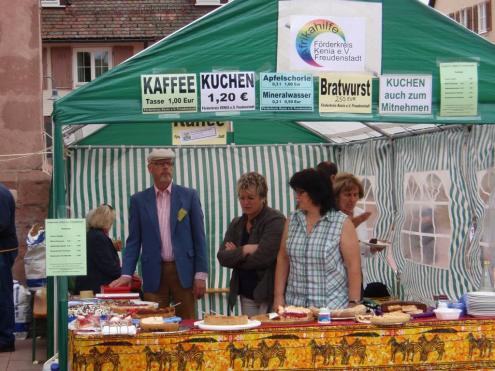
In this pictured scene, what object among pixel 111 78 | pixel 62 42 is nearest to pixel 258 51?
pixel 111 78

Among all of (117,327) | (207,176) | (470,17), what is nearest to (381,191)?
(207,176)

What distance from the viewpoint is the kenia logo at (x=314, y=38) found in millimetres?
5902

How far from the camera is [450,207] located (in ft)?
27.7

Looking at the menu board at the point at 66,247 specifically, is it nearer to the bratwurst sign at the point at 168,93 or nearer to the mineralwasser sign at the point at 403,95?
the bratwurst sign at the point at 168,93

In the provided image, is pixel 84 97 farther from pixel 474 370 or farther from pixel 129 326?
pixel 474 370

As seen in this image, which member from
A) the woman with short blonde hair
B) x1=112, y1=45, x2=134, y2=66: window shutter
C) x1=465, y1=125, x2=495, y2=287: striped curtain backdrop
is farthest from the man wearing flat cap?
x1=112, y1=45, x2=134, y2=66: window shutter

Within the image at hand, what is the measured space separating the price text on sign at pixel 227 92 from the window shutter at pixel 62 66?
3464 cm

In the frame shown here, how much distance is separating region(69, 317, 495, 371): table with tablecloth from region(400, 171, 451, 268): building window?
287 cm

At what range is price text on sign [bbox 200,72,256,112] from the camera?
5.74 meters

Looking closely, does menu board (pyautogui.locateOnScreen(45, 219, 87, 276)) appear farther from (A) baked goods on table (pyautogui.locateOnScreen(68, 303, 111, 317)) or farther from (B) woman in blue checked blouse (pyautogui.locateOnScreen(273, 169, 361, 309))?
(B) woman in blue checked blouse (pyautogui.locateOnScreen(273, 169, 361, 309))

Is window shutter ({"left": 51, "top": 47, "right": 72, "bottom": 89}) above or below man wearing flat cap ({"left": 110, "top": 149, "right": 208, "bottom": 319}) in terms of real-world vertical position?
above

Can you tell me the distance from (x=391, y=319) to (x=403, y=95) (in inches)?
54.3

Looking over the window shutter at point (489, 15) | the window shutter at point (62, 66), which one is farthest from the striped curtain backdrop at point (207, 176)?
the window shutter at point (62, 66)

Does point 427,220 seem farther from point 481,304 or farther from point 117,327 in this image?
point 117,327
